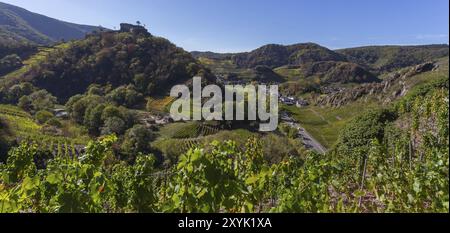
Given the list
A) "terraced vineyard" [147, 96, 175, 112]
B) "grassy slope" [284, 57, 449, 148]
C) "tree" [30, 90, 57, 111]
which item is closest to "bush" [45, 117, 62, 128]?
"tree" [30, 90, 57, 111]

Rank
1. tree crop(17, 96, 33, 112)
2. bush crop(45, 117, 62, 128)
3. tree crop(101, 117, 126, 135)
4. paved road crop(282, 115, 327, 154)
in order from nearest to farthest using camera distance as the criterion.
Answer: paved road crop(282, 115, 327, 154) < tree crop(101, 117, 126, 135) < bush crop(45, 117, 62, 128) < tree crop(17, 96, 33, 112)

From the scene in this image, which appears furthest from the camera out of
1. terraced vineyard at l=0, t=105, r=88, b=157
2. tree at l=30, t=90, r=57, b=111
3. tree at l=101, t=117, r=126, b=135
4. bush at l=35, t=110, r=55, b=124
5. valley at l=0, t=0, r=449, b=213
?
tree at l=30, t=90, r=57, b=111

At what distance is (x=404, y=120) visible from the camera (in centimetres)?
2752

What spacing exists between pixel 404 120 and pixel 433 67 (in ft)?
169

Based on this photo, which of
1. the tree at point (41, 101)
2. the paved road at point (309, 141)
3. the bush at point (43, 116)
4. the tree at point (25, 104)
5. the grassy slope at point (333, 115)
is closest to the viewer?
the paved road at point (309, 141)

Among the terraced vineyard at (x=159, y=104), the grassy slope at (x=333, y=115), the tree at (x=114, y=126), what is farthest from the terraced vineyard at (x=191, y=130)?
the terraced vineyard at (x=159, y=104)

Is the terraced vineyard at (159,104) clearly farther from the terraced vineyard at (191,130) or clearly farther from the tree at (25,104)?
the tree at (25,104)

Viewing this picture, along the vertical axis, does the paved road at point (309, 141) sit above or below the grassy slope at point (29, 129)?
below

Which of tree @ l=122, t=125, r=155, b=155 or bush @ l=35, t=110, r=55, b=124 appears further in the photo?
bush @ l=35, t=110, r=55, b=124

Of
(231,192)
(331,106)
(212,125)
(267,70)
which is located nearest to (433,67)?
(331,106)

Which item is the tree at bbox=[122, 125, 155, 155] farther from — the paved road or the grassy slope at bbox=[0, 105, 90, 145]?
the paved road

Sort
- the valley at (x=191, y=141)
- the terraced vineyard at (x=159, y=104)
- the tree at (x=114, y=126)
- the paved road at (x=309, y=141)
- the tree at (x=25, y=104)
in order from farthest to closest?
the terraced vineyard at (x=159, y=104)
the tree at (x=25, y=104)
the tree at (x=114, y=126)
the paved road at (x=309, y=141)
the valley at (x=191, y=141)

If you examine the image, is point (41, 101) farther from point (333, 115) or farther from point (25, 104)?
point (333, 115)
